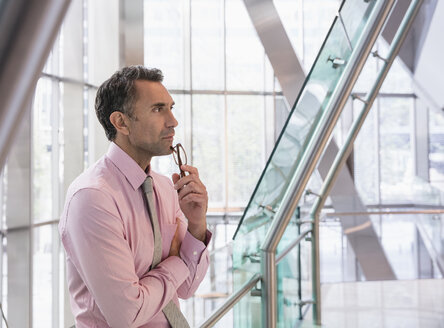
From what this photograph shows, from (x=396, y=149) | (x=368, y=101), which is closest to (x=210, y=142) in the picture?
(x=396, y=149)

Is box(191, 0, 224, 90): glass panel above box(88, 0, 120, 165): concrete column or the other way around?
above

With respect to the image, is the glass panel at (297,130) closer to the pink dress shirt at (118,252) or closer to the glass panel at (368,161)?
the pink dress shirt at (118,252)

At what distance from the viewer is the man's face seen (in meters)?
1.33

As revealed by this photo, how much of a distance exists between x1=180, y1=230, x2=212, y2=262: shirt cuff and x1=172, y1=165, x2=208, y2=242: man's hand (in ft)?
0.08

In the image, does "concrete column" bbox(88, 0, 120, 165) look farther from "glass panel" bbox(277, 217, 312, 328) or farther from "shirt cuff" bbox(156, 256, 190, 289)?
"shirt cuff" bbox(156, 256, 190, 289)

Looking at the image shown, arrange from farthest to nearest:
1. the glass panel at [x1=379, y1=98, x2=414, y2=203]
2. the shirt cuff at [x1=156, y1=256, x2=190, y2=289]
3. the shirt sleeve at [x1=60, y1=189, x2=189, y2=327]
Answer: the glass panel at [x1=379, y1=98, x2=414, y2=203], the shirt cuff at [x1=156, y1=256, x2=190, y2=289], the shirt sleeve at [x1=60, y1=189, x2=189, y2=327]

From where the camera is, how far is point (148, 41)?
13.8m

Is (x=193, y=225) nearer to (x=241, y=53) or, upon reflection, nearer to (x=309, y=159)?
(x=309, y=159)

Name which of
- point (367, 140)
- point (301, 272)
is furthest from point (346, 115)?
point (301, 272)

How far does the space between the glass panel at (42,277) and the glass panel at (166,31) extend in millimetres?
6299

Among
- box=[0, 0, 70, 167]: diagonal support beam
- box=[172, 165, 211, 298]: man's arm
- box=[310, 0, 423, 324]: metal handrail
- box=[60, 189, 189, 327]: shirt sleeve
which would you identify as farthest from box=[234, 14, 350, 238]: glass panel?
box=[0, 0, 70, 167]: diagonal support beam

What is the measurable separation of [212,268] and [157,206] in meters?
8.82

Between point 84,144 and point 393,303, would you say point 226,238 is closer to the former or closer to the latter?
point 84,144

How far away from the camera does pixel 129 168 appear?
1.29 meters
